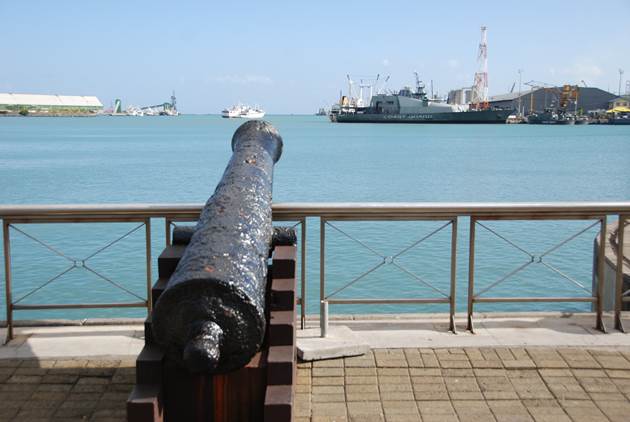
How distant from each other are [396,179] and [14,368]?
27.7 metres

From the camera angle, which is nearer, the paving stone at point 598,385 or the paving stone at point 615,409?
the paving stone at point 615,409

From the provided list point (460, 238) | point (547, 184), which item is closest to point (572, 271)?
point (460, 238)

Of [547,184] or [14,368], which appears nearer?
[14,368]

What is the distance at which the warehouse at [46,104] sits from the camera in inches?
6166

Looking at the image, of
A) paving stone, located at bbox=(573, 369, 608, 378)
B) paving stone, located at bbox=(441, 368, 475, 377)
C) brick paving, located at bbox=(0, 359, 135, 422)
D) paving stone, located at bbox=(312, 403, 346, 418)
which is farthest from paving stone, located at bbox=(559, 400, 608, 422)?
brick paving, located at bbox=(0, 359, 135, 422)

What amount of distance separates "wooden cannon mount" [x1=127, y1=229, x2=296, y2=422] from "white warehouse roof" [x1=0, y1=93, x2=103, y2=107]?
166 m

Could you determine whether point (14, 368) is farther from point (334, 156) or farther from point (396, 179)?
point (334, 156)

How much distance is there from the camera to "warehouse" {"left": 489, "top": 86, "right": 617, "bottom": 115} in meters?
124

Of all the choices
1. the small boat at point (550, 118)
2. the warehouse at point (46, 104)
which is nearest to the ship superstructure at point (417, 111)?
the small boat at point (550, 118)

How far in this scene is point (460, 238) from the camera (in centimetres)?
1380

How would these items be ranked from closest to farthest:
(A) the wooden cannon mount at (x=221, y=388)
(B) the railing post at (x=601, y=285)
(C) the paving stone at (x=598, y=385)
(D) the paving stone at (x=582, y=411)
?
(A) the wooden cannon mount at (x=221, y=388) < (D) the paving stone at (x=582, y=411) < (C) the paving stone at (x=598, y=385) < (B) the railing post at (x=601, y=285)

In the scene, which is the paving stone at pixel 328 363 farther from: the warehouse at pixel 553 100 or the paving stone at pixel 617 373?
the warehouse at pixel 553 100

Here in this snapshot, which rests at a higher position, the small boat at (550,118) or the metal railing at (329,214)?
the small boat at (550,118)

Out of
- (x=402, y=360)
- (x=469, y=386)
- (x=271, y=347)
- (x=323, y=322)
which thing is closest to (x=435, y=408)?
(x=469, y=386)
